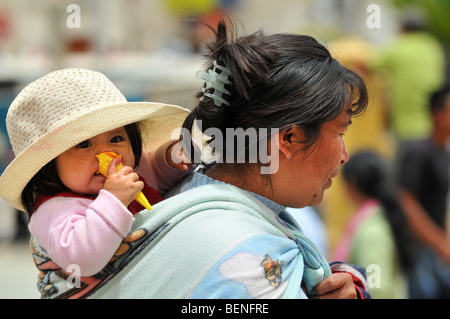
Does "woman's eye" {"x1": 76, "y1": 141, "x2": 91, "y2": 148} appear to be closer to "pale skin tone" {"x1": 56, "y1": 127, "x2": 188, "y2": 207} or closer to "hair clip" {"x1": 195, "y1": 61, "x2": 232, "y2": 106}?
"pale skin tone" {"x1": 56, "y1": 127, "x2": 188, "y2": 207}

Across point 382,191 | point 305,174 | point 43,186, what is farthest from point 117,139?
point 382,191

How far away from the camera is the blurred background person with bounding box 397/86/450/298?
13.9 feet

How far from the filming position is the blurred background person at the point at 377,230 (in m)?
3.47

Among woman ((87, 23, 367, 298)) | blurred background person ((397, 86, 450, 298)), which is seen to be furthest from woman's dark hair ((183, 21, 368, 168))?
blurred background person ((397, 86, 450, 298))

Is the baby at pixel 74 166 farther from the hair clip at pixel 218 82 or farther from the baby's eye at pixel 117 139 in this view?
the hair clip at pixel 218 82

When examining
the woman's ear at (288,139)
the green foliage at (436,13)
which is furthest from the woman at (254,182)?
the green foliage at (436,13)

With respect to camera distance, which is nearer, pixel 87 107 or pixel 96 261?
pixel 96 261

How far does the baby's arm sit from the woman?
0.29 ft

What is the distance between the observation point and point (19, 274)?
605cm

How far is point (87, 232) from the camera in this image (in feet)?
4.44

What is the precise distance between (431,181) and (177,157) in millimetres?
3033

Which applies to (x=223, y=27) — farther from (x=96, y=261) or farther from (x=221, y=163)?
(x=96, y=261)
